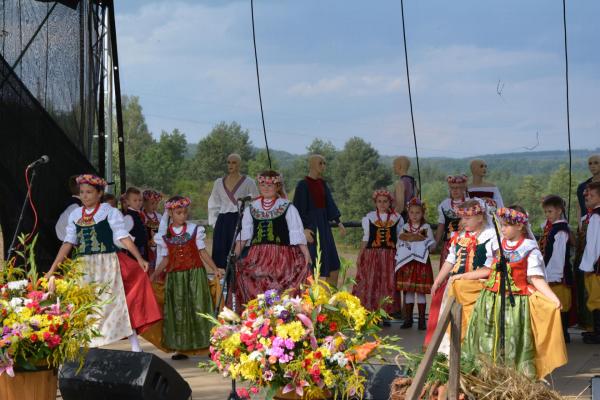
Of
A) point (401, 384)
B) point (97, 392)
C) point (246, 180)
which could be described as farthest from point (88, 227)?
point (401, 384)

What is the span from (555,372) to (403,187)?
2.70 metres

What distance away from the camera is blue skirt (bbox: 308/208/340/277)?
7.89 metres

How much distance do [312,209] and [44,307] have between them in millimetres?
4228

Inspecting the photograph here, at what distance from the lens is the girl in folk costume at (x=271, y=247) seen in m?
6.58

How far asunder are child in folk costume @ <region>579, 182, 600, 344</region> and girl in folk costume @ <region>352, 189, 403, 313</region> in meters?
1.70

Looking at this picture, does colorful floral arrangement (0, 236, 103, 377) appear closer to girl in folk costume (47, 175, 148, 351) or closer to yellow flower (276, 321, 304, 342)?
yellow flower (276, 321, 304, 342)

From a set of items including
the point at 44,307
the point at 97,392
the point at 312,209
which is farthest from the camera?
the point at 312,209

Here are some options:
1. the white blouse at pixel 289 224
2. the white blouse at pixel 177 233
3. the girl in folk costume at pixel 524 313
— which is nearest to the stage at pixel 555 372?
the girl in folk costume at pixel 524 313

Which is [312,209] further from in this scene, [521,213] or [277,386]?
[277,386]

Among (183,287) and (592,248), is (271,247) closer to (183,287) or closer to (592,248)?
(183,287)

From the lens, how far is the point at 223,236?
814 cm

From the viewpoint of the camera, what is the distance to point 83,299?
4.00m

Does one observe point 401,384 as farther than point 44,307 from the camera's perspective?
No

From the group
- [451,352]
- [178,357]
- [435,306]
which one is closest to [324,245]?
[178,357]
